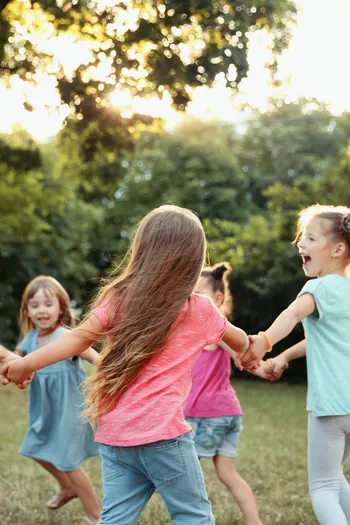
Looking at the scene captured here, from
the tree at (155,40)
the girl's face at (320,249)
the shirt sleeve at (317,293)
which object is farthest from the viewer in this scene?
the tree at (155,40)

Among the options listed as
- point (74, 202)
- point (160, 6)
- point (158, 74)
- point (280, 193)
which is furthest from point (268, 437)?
point (74, 202)

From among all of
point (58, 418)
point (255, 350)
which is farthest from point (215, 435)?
point (255, 350)

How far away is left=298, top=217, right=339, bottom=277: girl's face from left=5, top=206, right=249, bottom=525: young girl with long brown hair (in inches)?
38.1

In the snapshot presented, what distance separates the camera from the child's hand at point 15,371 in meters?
3.08

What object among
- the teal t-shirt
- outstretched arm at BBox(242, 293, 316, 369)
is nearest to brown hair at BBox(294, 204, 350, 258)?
the teal t-shirt

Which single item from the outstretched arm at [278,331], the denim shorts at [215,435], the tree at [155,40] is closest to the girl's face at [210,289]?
the denim shorts at [215,435]

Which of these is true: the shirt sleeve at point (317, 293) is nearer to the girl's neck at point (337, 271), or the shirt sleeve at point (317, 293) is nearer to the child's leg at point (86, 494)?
the girl's neck at point (337, 271)

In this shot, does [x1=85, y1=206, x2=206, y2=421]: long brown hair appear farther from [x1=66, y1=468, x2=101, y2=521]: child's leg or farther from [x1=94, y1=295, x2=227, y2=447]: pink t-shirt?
[x1=66, y1=468, x2=101, y2=521]: child's leg

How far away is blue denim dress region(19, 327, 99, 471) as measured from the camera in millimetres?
5039

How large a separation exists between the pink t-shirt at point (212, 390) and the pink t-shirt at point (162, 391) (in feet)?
6.19

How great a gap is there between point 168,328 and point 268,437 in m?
6.79

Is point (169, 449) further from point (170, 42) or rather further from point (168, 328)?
point (170, 42)

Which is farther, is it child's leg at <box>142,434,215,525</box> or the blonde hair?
the blonde hair

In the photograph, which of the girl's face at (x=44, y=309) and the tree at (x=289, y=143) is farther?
the tree at (x=289, y=143)
